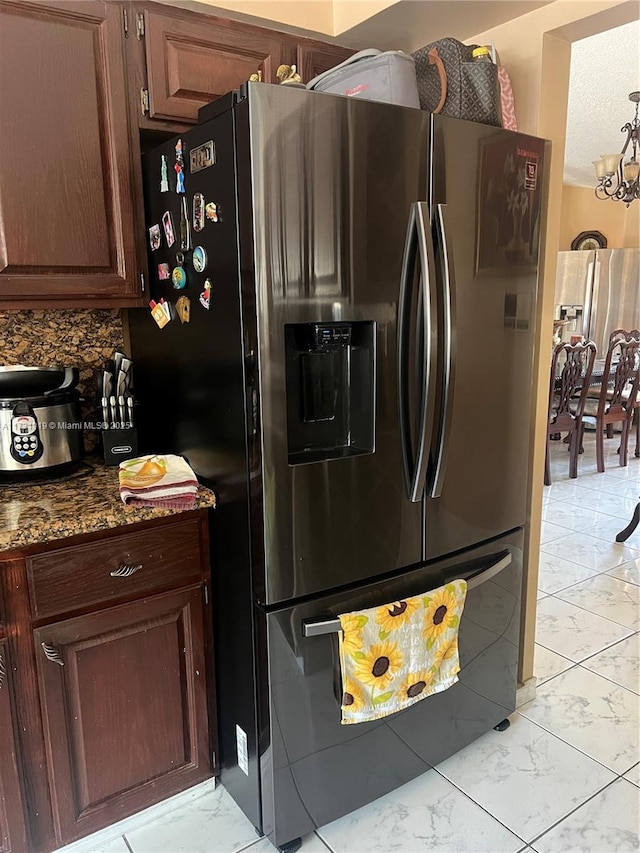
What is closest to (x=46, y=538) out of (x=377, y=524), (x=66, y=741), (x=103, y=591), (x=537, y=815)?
(x=103, y=591)

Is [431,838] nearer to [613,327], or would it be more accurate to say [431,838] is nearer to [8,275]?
[8,275]

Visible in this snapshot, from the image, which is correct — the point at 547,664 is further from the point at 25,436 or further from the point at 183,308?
the point at 25,436

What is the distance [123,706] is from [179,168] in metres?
1.37

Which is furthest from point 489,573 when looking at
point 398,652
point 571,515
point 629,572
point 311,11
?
point 571,515

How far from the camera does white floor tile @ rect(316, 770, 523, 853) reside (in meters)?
1.69

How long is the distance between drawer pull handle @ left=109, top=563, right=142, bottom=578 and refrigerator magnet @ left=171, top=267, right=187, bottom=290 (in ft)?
2.36

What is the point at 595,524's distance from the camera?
A: 4000 mm

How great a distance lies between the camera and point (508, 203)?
1.73 m

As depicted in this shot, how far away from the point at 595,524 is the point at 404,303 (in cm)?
300

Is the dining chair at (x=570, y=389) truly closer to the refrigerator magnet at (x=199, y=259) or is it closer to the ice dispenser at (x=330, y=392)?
the ice dispenser at (x=330, y=392)

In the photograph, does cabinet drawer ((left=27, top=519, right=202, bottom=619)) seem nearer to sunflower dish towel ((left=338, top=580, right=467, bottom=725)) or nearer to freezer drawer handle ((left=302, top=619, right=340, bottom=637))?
freezer drawer handle ((left=302, top=619, right=340, bottom=637))

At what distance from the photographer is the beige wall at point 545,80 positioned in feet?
5.79

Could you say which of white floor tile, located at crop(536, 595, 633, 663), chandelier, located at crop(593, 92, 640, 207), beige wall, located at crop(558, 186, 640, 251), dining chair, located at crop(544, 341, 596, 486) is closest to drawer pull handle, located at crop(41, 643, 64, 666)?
white floor tile, located at crop(536, 595, 633, 663)

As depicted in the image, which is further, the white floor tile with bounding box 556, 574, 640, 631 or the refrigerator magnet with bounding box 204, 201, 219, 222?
the white floor tile with bounding box 556, 574, 640, 631
